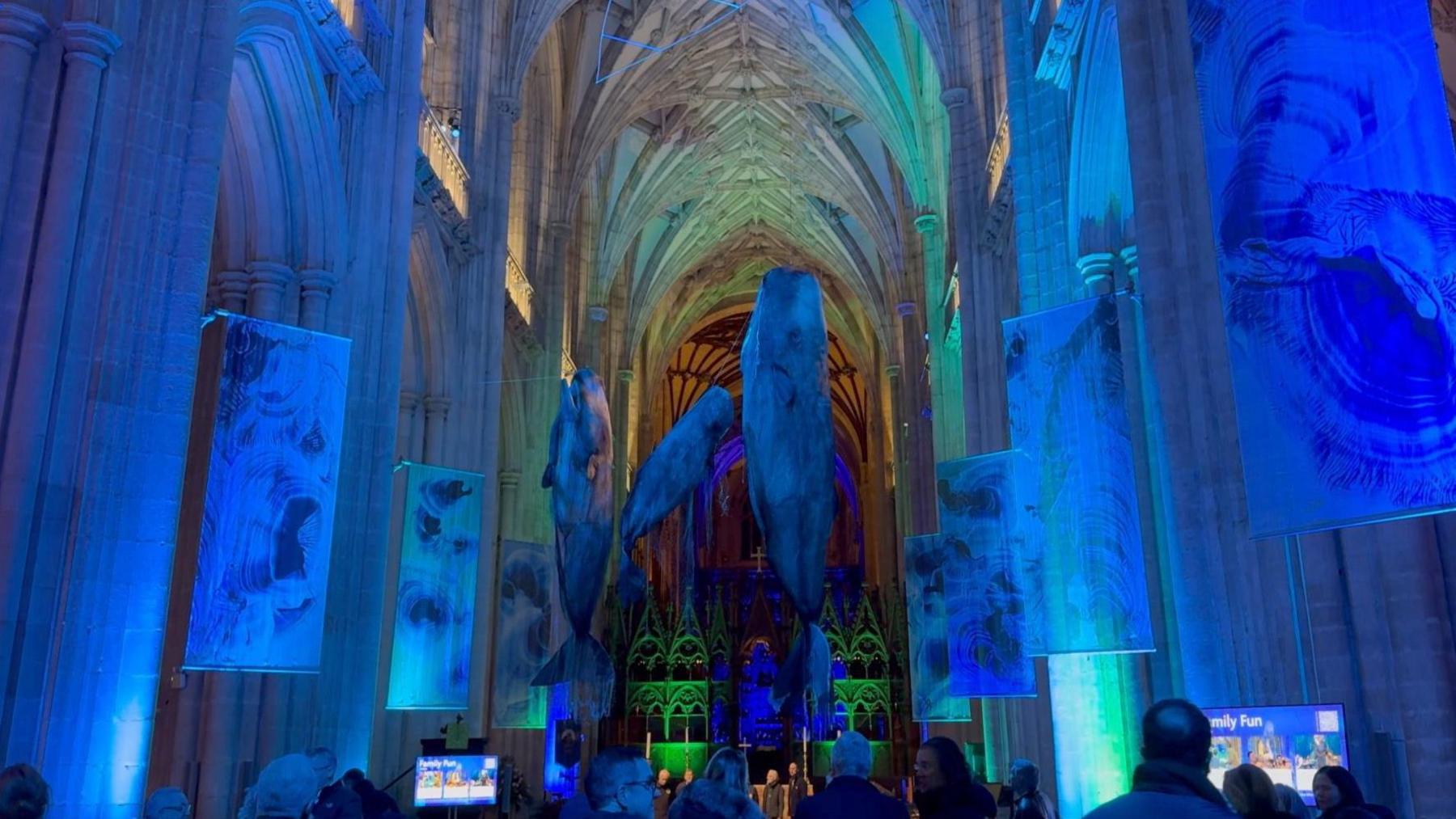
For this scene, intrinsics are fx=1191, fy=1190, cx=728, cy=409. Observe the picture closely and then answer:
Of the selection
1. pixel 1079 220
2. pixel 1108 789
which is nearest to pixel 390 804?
pixel 1108 789

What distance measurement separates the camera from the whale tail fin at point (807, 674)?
6.45 meters

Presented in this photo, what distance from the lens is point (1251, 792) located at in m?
3.17

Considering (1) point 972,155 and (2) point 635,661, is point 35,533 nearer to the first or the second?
(1) point 972,155

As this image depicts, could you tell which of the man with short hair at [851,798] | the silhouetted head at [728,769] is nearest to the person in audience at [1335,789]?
the man with short hair at [851,798]

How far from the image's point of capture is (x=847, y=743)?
3637 millimetres

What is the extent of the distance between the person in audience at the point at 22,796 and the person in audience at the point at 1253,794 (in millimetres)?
3565

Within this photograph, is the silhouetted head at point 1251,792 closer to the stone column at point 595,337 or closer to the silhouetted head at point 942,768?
the silhouetted head at point 942,768

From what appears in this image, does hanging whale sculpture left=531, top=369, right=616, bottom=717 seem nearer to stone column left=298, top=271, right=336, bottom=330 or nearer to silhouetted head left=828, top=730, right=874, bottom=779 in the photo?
stone column left=298, top=271, right=336, bottom=330

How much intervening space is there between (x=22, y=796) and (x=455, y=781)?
7.05m

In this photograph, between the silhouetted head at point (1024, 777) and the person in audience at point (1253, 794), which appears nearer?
the person in audience at point (1253, 794)

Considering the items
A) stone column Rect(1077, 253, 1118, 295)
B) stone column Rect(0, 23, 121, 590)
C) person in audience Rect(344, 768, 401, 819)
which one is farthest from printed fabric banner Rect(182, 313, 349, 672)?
stone column Rect(1077, 253, 1118, 295)

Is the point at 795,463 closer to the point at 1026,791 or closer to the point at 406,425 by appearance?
the point at 1026,791

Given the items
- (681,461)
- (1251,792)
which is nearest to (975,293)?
(681,461)

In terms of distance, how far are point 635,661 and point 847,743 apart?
920 inches
